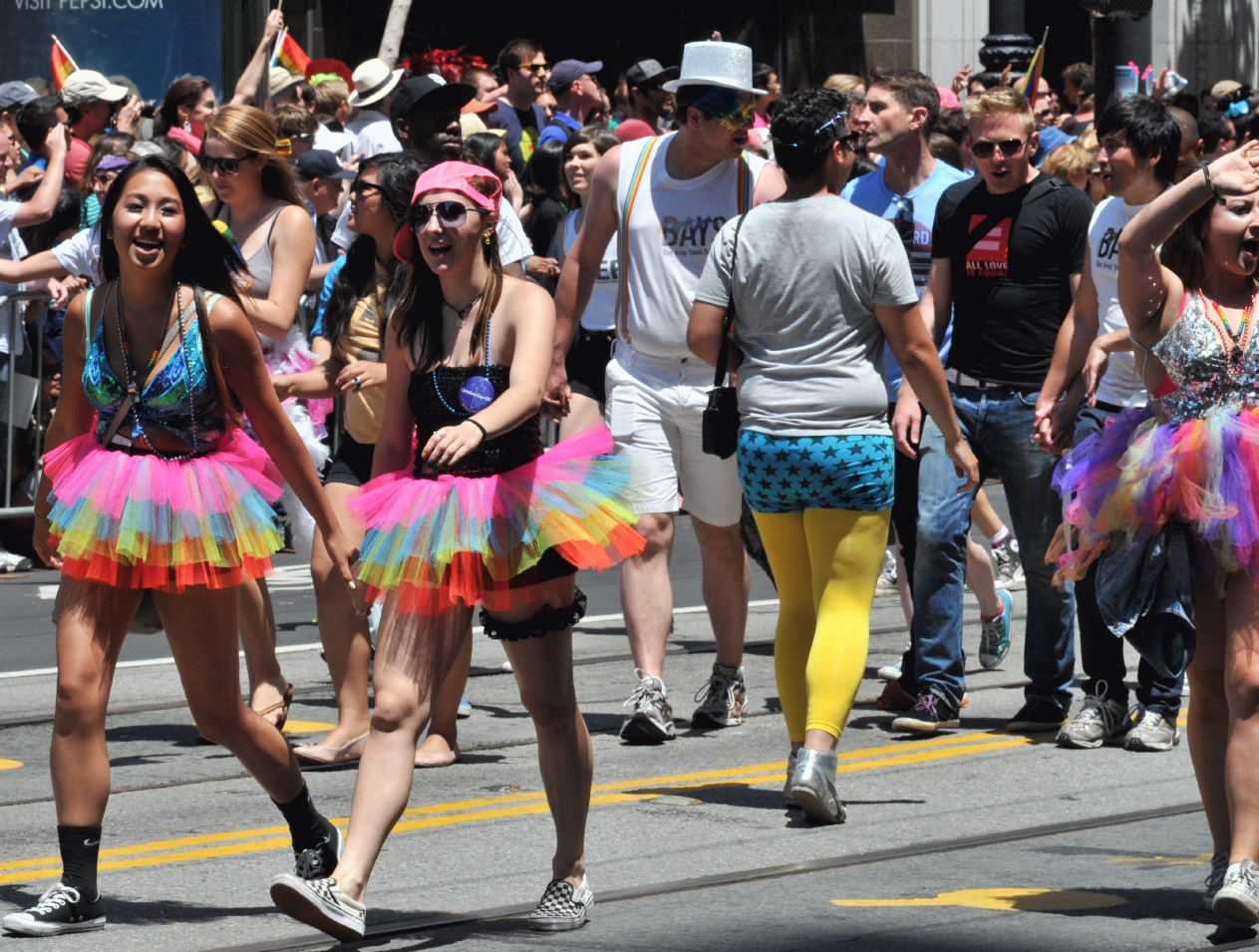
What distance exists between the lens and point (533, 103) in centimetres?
1634

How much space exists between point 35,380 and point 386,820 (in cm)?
744

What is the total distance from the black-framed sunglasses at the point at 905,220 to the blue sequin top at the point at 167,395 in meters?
3.69

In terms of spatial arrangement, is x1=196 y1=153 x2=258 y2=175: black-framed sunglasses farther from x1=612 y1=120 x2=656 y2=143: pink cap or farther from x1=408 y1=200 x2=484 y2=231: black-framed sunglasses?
x1=612 y1=120 x2=656 y2=143: pink cap

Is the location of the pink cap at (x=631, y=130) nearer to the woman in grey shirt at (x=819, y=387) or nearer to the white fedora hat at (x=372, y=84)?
the white fedora hat at (x=372, y=84)

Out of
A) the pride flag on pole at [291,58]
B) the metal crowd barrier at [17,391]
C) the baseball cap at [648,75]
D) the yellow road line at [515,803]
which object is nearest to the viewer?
the yellow road line at [515,803]

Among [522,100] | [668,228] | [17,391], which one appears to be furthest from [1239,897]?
[522,100]

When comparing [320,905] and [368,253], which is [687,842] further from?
[368,253]

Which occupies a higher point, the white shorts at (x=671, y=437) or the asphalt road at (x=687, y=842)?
the white shorts at (x=671, y=437)

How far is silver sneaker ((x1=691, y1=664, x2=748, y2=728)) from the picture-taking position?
797cm

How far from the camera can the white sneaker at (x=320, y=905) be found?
4.68m

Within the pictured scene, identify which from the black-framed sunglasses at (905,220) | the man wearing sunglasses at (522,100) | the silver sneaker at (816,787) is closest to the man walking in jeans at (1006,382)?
the black-framed sunglasses at (905,220)

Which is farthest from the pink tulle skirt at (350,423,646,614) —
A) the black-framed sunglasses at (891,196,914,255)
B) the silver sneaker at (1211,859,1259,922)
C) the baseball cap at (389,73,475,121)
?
the baseball cap at (389,73,475,121)

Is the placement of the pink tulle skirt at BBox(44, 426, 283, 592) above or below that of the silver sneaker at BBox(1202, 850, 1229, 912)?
above

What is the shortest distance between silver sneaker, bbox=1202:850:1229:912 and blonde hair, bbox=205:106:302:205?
161 inches
